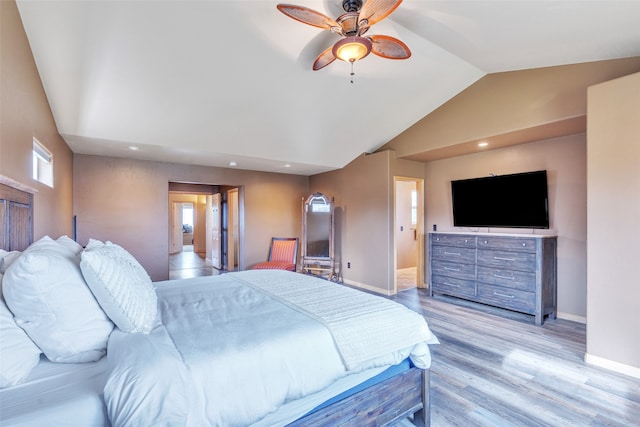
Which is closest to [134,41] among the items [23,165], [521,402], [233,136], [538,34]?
[23,165]

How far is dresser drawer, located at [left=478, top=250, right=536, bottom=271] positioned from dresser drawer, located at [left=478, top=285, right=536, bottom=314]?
A: 0.94 ft

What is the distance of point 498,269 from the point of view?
3.89 metres

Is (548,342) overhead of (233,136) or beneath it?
beneath

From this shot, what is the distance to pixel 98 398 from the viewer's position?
1034 millimetres

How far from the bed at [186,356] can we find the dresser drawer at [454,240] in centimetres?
277

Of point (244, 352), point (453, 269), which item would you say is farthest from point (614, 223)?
point (244, 352)

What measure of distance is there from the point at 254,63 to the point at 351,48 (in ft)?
3.76

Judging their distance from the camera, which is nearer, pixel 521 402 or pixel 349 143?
pixel 521 402

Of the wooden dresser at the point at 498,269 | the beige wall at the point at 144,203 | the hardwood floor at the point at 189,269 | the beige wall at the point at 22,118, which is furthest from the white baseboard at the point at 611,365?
the hardwood floor at the point at 189,269

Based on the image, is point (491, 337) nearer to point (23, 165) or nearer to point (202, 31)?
point (202, 31)

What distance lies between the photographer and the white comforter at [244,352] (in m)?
1.06

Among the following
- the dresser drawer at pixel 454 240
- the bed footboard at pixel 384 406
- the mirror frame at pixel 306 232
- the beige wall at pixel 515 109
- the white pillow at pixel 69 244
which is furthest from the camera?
the mirror frame at pixel 306 232

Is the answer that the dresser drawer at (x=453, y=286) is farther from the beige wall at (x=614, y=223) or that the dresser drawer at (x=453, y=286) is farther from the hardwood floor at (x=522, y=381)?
the beige wall at (x=614, y=223)

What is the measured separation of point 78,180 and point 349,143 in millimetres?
4063
